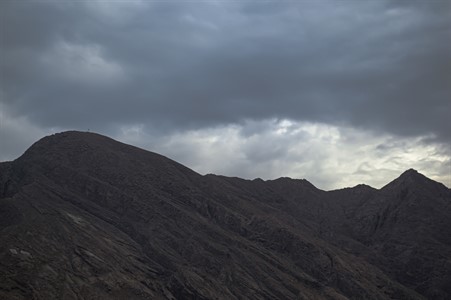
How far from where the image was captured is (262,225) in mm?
88625

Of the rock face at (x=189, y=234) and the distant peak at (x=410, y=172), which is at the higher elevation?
the distant peak at (x=410, y=172)

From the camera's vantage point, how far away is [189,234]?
81625mm

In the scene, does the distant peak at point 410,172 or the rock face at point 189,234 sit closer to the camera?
the rock face at point 189,234

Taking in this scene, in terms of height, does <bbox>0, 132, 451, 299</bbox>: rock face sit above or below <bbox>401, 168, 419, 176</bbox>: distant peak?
below

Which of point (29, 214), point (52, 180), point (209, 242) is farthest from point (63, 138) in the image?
point (209, 242)

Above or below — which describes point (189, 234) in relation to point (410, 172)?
below

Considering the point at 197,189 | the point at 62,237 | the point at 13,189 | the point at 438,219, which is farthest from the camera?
the point at 438,219

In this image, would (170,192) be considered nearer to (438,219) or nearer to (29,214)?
(29,214)

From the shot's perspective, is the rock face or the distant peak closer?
the rock face

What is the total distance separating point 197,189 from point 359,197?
142 ft

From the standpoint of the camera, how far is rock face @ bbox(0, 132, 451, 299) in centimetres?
6575

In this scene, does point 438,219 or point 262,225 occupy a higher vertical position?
point 438,219

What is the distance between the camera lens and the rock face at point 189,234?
2589 inches

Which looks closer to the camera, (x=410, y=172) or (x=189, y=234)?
(x=189, y=234)
